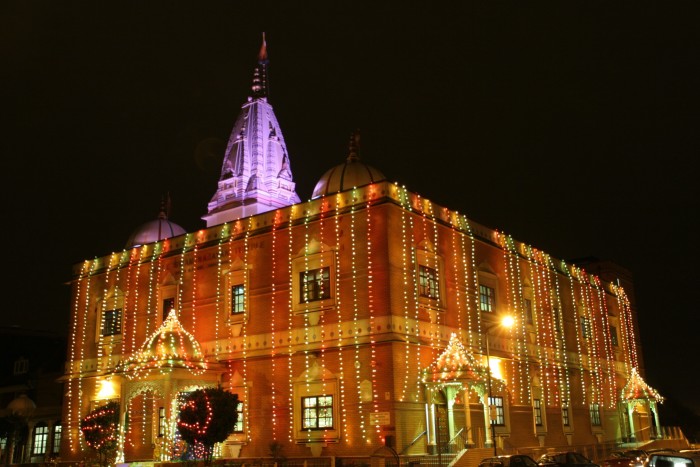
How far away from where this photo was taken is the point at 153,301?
33188 millimetres

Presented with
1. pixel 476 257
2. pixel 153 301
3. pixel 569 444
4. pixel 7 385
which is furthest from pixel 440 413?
pixel 7 385

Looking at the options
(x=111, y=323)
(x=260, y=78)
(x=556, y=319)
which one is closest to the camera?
(x=111, y=323)

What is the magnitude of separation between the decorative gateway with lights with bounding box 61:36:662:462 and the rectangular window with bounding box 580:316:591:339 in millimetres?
1727

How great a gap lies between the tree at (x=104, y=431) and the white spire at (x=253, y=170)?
18.8 metres

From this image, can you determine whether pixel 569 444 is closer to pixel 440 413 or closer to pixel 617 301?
pixel 440 413

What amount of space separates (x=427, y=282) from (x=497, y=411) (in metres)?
6.28

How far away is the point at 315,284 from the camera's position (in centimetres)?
2822

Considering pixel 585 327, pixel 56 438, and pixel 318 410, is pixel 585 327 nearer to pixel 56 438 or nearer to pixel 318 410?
pixel 318 410

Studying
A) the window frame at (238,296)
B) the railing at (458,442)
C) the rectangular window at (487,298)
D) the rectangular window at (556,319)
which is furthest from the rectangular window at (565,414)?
the window frame at (238,296)

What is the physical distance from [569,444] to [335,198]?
54.6ft

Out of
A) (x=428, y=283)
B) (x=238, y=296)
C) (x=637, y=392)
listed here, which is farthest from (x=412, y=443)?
(x=637, y=392)

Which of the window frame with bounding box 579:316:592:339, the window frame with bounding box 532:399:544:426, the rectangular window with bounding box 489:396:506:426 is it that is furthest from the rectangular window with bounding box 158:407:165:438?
the window frame with bounding box 579:316:592:339

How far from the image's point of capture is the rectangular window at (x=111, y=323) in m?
34.4

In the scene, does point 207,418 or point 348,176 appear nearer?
point 207,418
